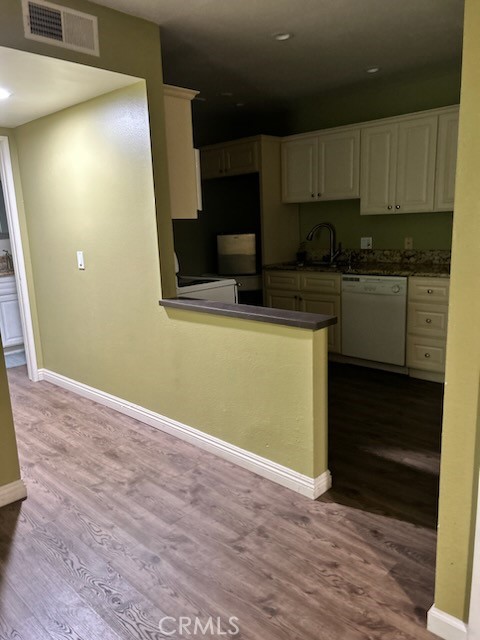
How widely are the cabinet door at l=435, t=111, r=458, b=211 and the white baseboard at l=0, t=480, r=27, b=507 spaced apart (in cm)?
344

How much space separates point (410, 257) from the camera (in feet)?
14.2

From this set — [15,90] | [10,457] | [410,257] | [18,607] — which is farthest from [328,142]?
[18,607]

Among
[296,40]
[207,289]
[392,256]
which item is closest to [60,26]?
[296,40]

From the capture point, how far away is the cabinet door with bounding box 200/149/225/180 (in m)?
5.00

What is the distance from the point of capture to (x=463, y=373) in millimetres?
1354

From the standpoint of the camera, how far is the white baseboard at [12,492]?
2365 mm

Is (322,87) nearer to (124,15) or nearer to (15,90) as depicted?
(124,15)

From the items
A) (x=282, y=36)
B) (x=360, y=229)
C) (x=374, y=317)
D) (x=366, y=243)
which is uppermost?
(x=282, y=36)

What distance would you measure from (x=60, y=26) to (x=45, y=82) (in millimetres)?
446

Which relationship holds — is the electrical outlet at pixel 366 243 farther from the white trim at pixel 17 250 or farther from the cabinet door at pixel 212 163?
the white trim at pixel 17 250

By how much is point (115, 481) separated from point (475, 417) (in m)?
1.87

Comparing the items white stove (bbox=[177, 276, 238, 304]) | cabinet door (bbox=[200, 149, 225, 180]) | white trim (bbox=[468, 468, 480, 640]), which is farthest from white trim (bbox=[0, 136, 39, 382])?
white trim (bbox=[468, 468, 480, 640])

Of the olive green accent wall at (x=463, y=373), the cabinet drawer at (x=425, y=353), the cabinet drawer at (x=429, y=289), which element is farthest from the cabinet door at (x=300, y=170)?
the olive green accent wall at (x=463, y=373)

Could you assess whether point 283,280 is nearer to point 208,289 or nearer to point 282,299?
point 282,299
